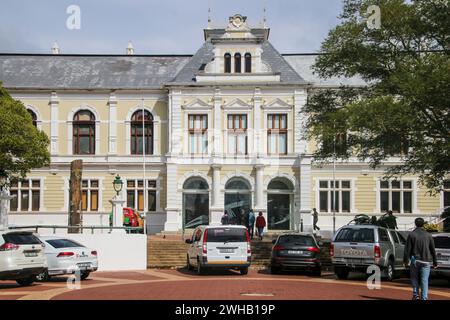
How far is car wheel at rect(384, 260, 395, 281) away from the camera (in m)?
25.0

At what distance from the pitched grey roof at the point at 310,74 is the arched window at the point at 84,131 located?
14807mm

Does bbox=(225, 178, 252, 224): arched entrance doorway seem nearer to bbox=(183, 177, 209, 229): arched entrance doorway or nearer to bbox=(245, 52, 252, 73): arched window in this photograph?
bbox=(183, 177, 209, 229): arched entrance doorway

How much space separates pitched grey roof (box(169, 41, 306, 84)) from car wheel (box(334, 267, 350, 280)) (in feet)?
80.3

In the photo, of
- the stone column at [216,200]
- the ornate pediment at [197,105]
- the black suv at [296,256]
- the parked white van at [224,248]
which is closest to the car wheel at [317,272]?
the black suv at [296,256]

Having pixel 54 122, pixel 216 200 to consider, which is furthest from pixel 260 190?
pixel 54 122

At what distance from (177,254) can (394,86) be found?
12.2 metres

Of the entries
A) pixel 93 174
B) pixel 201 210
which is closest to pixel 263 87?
A: pixel 201 210

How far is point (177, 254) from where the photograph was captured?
34281 millimetres

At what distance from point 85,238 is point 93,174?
20835mm

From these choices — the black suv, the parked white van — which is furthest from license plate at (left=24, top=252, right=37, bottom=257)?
the black suv

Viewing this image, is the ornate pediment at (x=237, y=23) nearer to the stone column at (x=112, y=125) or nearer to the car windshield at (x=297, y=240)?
the stone column at (x=112, y=125)

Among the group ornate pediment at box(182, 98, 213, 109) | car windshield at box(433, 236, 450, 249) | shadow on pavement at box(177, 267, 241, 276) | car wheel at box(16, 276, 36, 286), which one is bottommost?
shadow on pavement at box(177, 267, 241, 276)

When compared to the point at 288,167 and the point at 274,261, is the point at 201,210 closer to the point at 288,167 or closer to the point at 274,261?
the point at 288,167

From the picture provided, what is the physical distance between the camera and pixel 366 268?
24.6m
